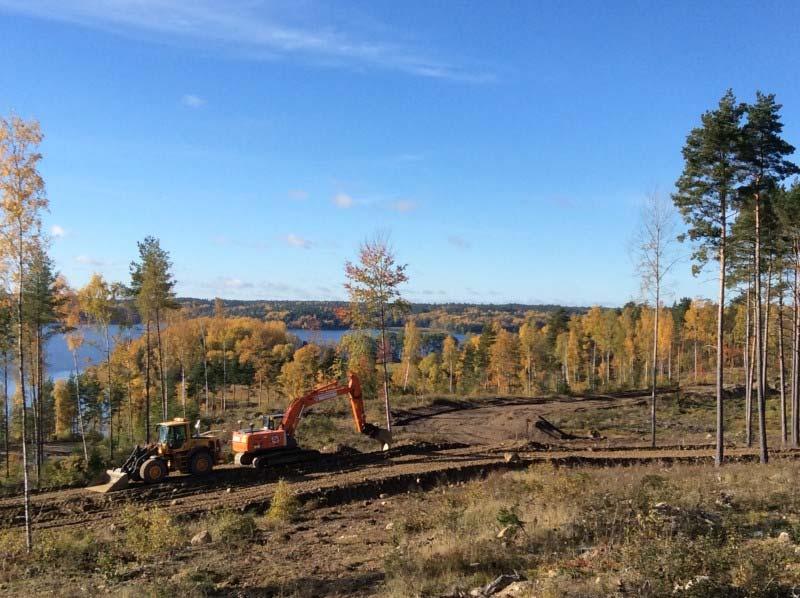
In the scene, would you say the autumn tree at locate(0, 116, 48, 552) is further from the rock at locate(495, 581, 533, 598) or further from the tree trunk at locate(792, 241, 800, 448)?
the tree trunk at locate(792, 241, 800, 448)

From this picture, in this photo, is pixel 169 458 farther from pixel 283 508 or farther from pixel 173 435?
pixel 283 508

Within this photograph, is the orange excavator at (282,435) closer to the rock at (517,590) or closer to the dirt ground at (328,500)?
the dirt ground at (328,500)

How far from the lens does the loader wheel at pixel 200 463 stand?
2095 cm

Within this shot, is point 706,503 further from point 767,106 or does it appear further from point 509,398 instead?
point 509,398

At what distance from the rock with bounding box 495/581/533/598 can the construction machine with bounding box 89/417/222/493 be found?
598 inches

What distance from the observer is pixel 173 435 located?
21031mm

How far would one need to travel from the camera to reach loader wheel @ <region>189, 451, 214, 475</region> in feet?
68.7

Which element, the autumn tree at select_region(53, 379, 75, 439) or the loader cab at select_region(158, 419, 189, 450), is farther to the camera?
the autumn tree at select_region(53, 379, 75, 439)

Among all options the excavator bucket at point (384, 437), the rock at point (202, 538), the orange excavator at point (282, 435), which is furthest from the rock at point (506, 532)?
the excavator bucket at point (384, 437)

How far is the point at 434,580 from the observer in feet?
29.7

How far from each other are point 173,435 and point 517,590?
53.4 ft

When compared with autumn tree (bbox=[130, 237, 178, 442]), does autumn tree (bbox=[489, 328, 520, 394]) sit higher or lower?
lower

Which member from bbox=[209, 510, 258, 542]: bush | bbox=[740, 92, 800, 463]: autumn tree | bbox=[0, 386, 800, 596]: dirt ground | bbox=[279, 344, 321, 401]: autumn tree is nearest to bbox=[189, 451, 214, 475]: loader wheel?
bbox=[0, 386, 800, 596]: dirt ground

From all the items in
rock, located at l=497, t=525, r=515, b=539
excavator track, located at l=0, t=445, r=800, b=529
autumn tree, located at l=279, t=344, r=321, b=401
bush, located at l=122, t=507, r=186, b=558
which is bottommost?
autumn tree, located at l=279, t=344, r=321, b=401
